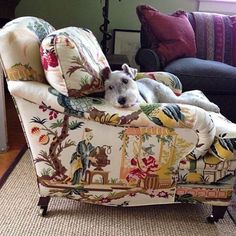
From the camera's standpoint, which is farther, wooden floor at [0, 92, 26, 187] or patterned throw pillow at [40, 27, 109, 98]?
wooden floor at [0, 92, 26, 187]

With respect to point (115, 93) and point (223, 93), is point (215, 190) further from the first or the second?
point (223, 93)

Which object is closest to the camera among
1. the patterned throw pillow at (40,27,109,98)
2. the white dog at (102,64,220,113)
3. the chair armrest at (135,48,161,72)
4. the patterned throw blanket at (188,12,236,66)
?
the patterned throw pillow at (40,27,109,98)

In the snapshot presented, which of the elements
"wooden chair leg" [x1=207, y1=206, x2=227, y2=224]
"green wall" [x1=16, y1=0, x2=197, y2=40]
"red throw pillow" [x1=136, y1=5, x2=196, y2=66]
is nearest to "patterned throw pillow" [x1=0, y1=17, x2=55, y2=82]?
"wooden chair leg" [x1=207, y1=206, x2=227, y2=224]

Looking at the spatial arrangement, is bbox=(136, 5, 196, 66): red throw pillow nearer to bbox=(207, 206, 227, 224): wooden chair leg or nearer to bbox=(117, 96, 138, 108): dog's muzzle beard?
bbox=(117, 96, 138, 108): dog's muzzle beard

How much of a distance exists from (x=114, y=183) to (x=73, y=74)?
0.50 meters

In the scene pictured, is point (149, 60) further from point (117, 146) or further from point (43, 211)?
point (43, 211)

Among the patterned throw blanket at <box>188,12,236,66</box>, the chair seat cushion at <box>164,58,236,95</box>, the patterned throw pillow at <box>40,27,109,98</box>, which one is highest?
the patterned throw pillow at <box>40,27,109,98</box>

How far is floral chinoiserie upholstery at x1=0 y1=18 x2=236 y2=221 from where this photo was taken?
126cm

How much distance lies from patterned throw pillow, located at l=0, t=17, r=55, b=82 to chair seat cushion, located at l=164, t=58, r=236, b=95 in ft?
3.84

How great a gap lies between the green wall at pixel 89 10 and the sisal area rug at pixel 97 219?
204cm

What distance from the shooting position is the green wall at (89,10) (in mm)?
3121

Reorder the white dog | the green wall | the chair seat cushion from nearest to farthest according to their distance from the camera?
the white dog < the chair seat cushion < the green wall

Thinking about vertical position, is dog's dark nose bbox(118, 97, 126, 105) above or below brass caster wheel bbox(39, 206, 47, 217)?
above

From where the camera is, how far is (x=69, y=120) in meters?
1.28
